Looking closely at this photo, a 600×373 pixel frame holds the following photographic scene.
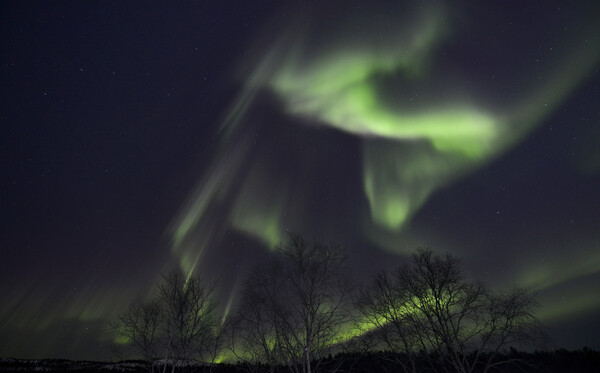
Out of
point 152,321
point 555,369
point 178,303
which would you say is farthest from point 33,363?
point 555,369

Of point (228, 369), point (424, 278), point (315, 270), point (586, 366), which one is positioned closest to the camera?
point (315, 270)

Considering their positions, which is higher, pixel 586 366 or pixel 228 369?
pixel 228 369

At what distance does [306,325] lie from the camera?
23.4 metres

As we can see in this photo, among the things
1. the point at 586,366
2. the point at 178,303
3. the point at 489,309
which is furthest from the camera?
the point at 586,366

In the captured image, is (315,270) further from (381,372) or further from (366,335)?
(381,372)

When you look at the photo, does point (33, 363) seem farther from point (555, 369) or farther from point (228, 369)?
point (555, 369)

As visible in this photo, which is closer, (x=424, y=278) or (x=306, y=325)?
(x=306, y=325)

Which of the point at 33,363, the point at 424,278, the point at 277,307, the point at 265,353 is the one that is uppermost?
the point at 33,363

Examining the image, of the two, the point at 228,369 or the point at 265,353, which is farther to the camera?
the point at 228,369

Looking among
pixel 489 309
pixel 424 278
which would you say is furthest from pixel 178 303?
pixel 489 309

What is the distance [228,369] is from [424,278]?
50177mm

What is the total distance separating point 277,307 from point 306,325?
3622 millimetres

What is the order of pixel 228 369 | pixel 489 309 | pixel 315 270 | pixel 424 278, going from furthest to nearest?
pixel 228 369 < pixel 424 278 < pixel 315 270 < pixel 489 309

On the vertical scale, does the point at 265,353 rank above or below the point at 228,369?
below
